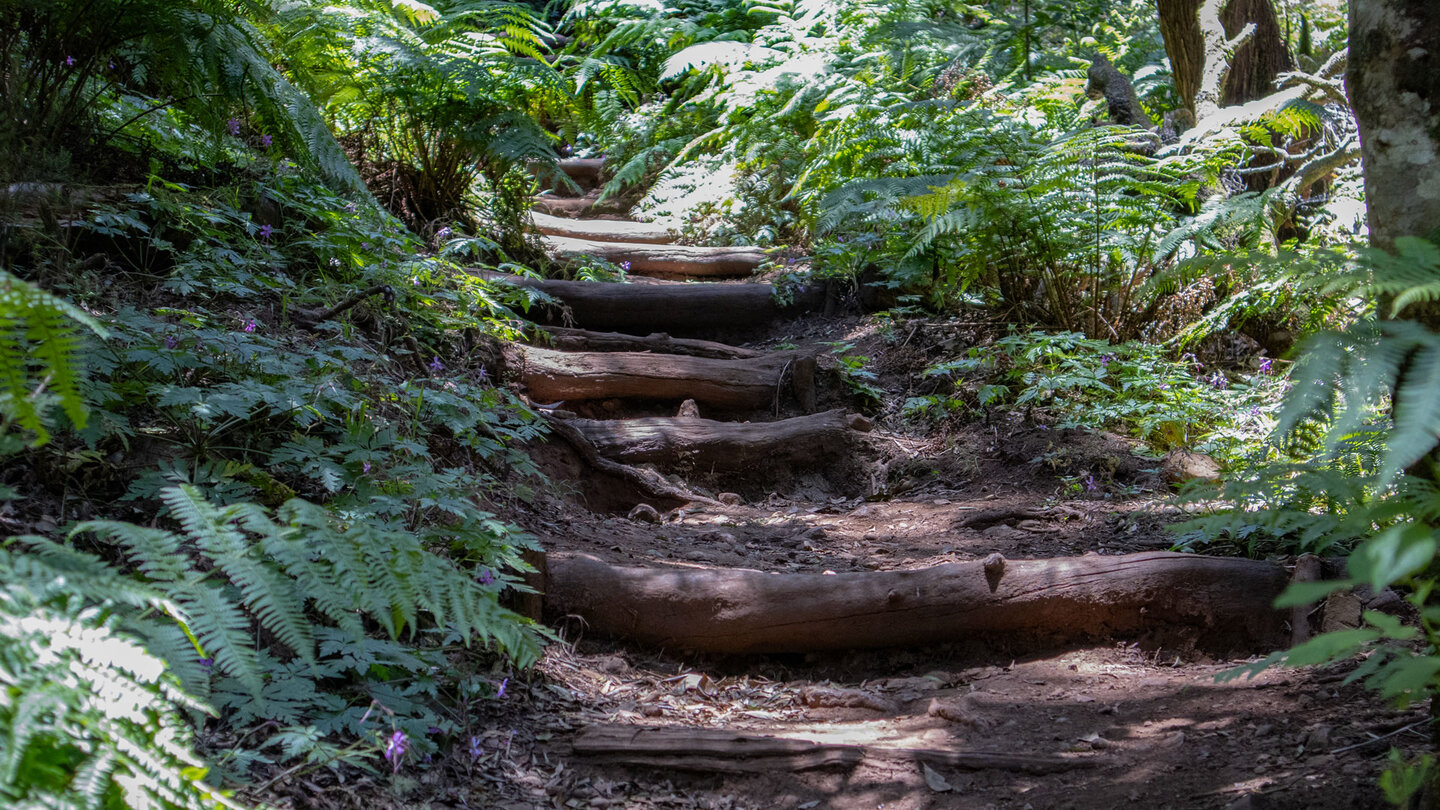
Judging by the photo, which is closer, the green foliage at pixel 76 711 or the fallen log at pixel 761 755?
the green foliage at pixel 76 711

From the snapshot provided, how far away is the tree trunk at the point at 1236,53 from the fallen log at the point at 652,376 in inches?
149

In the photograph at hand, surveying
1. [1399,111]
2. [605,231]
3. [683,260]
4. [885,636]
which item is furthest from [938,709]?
[605,231]

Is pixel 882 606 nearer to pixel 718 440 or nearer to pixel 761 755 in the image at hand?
pixel 761 755

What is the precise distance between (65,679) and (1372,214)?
2.20 meters

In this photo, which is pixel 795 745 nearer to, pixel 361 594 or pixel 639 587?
pixel 639 587

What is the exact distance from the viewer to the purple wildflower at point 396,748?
1625mm

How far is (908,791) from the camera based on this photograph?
1.95 m

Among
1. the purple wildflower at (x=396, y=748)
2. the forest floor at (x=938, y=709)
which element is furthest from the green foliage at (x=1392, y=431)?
the purple wildflower at (x=396, y=748)

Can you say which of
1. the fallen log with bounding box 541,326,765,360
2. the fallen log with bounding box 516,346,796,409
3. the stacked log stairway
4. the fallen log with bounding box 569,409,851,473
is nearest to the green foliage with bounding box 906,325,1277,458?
the fallen log with bounding box 569,409,851,473

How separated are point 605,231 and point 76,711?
7.43 meters

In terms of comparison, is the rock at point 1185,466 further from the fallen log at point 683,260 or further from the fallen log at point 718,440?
the fallen log at point 683,260

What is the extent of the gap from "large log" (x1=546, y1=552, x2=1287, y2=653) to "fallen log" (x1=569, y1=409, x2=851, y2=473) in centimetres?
163

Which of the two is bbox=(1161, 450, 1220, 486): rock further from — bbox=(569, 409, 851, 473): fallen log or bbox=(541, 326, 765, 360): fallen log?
bbox=(541, 326, 765, 360): fallen log


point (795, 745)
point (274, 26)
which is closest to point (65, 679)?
point (795, 745)
